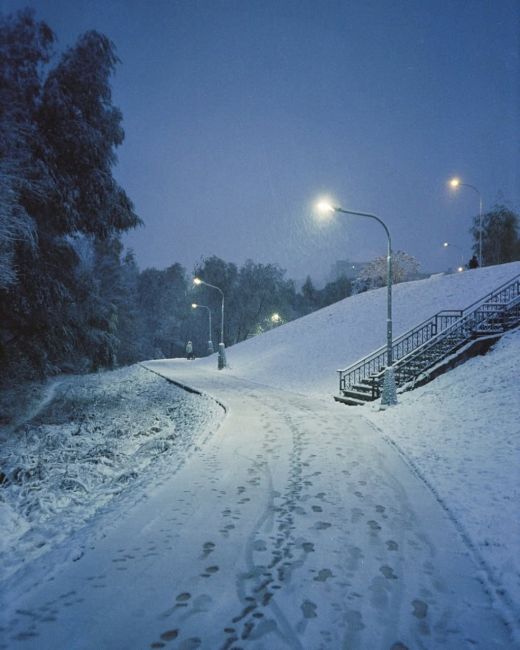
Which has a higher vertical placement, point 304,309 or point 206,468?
point 304,309

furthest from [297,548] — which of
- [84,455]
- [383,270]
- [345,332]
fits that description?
[383,270]

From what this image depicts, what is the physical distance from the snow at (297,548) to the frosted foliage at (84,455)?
0.57 feet

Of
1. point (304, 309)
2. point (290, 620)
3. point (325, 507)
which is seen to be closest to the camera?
point (290, 620)

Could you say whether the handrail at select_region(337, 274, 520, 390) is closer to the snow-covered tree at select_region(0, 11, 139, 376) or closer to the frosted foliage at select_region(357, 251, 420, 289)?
the snow-covered tree at select_region(0, 11, 139, 376)

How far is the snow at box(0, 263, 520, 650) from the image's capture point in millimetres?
3121

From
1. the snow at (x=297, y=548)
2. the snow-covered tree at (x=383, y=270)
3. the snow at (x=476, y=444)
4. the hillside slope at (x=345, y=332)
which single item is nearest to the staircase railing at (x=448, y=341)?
the snow at (x=476, y=444)

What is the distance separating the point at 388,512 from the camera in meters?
5.29

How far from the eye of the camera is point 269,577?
3.79 m

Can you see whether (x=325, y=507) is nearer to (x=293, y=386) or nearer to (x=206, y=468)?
(x=206, y=468)

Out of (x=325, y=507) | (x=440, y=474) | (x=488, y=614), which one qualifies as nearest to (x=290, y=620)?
(x=488, y=614)

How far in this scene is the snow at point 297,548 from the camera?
3121 millimetres

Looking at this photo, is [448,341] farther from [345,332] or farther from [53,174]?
[53,174]

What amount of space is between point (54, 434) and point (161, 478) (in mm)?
8208

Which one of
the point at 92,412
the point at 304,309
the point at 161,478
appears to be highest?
the point at 304,309
